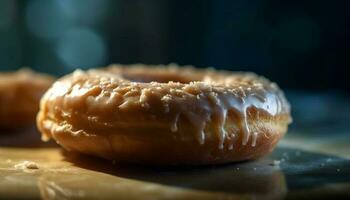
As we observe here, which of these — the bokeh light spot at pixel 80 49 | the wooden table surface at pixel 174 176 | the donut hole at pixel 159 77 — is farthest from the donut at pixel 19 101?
the bokeh light spot at pixel 80 49

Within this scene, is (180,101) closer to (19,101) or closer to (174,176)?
(174,176)

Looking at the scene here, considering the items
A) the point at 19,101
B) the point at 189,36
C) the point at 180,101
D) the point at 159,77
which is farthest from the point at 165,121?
the point at 189,36

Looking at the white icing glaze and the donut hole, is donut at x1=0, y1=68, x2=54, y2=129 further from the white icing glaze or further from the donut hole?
the white icing glaze

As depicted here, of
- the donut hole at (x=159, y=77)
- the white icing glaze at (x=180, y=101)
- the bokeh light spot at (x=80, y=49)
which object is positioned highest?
the white icing glaze at (x=180, y=101)

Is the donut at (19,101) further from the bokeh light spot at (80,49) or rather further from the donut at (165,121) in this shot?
the bokeh light spot at (80,49)

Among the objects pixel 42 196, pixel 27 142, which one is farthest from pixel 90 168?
pixel 27 142

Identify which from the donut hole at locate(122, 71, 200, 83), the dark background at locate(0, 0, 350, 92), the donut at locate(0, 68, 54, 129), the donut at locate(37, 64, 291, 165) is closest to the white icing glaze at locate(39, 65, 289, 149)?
the donut at locate(37, 64, 291, 165)
